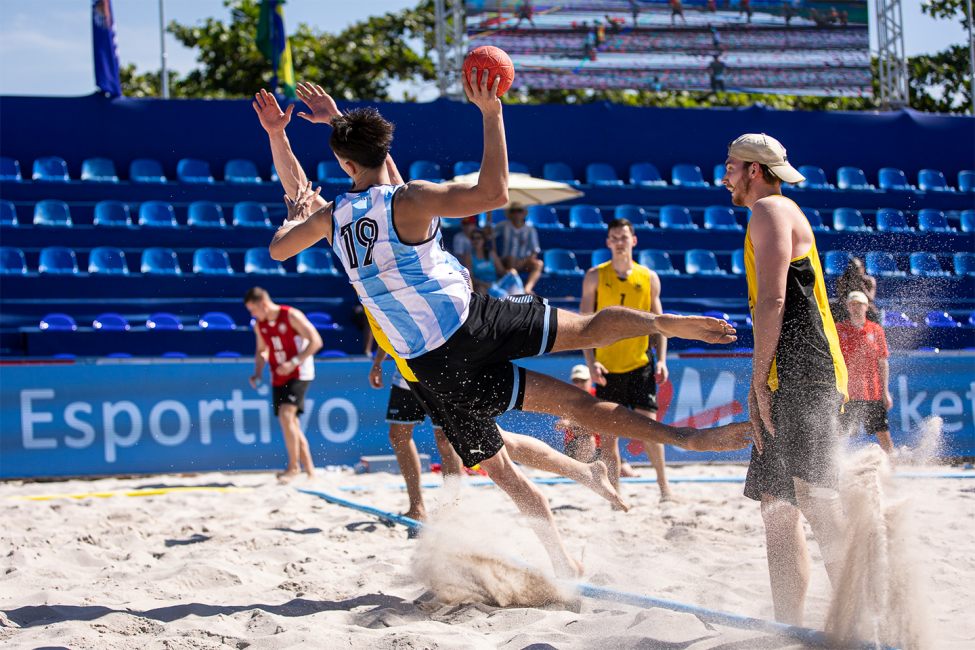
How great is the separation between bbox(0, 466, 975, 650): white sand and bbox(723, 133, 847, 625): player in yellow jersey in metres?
0.26

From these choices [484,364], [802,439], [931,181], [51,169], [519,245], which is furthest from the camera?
[931,181]

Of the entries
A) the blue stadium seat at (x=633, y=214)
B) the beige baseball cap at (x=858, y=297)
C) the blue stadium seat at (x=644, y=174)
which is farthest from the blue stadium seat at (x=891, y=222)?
the beige baseball cap at (x=858, y=297)

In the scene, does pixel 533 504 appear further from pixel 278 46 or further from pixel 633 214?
pixel 278 46

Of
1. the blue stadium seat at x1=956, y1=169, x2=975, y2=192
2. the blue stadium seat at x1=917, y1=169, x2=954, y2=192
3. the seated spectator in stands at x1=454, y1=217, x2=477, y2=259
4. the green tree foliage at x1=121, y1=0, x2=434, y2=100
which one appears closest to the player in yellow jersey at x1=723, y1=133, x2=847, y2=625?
the seated spectator in stands at x1=454, y1=217, x2=477, y2=259

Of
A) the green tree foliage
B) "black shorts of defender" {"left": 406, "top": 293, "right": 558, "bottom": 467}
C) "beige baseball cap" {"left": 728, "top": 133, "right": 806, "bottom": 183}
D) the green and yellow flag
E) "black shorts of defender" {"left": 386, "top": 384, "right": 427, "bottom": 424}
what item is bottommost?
"black shorts of defender" {"left": 386, "top": 384, "right": 427, "bottom": 424}

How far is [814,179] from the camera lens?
1242 cm

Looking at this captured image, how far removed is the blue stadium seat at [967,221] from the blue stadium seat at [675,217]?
3984mm

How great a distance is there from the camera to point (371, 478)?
7078mm

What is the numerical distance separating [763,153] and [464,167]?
8.70 metres

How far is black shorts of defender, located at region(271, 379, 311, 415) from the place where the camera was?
22.5 feet

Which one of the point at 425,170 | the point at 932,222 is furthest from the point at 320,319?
the point at 932,222

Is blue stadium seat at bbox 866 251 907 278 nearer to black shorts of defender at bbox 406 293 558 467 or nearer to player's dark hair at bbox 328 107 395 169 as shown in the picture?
black shorts of defender at bbox 406 293 558 467

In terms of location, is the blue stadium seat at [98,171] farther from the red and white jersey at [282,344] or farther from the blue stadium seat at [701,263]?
the blue stadium seat at [701,263]

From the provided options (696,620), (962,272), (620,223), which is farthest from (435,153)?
(696,620)
